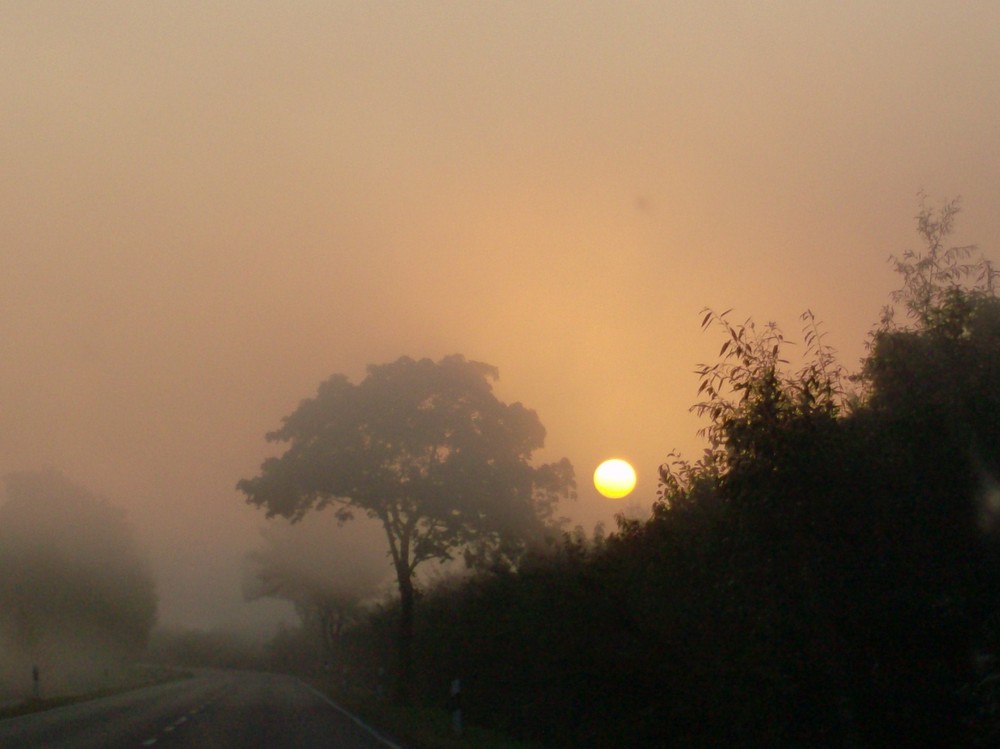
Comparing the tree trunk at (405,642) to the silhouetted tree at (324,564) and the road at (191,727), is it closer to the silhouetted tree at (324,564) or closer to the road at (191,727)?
the road at (191,727)

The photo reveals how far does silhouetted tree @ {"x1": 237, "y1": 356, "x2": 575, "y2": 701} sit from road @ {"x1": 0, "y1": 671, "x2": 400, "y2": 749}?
6.36m

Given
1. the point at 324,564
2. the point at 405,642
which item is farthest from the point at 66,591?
the point at 405,642

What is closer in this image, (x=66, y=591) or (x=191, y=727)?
(x=191, y=727)

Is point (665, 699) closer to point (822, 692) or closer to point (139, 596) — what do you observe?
point (822, 692)

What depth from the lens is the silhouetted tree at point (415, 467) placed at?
3831 cm

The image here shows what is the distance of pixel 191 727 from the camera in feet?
85.5

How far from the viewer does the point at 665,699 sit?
16344mm

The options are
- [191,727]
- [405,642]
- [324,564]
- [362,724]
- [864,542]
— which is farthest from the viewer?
[324,564]

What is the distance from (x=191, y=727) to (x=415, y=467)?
46.4ft

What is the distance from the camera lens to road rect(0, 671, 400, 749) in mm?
21281

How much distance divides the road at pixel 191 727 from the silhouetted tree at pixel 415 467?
6359mm

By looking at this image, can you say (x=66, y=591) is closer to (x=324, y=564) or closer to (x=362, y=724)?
(x=324, y=564)

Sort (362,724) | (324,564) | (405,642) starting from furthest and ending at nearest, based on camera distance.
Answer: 1. (324,564)
2. (405,642)
3. (362,724)

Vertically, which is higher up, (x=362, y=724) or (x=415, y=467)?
(x=415, y=467)
